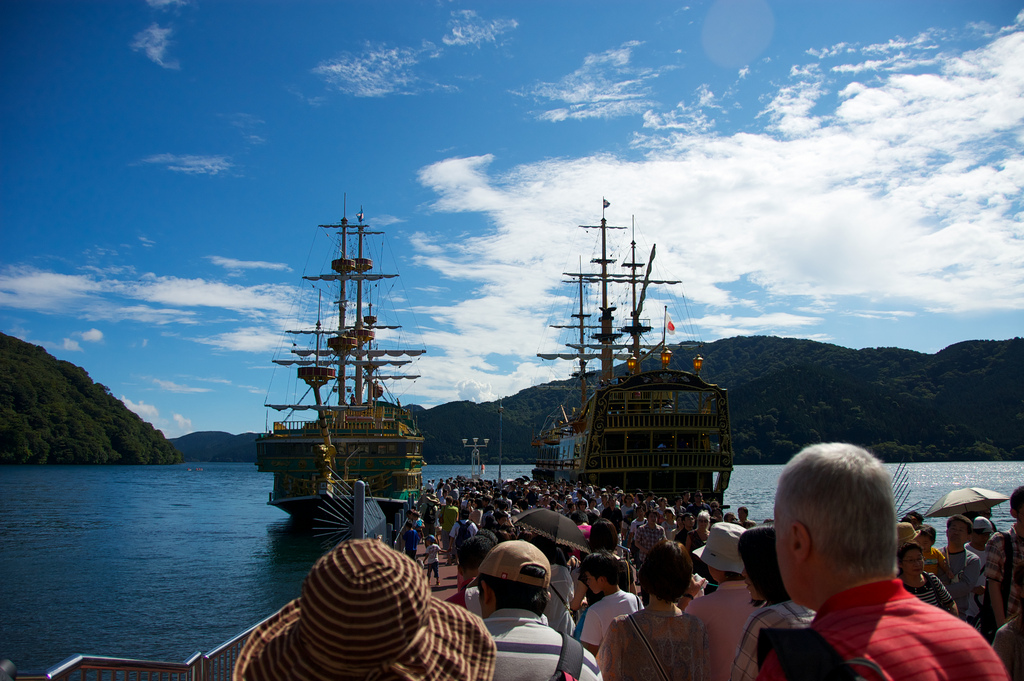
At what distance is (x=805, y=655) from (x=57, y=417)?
16912 cm

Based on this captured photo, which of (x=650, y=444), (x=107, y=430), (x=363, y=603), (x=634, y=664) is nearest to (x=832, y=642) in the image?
(x=363, y=603)

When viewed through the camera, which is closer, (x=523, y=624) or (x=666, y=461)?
(x=523, y=624)

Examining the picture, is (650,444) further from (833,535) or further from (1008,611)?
(833,535)

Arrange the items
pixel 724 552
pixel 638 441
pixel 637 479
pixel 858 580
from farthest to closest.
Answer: pixel 638 441, pixel 637 479, pixel 724 552, pixel 858 580

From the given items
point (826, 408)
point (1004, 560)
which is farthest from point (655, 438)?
point (826, 408)

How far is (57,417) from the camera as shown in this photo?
465 ft

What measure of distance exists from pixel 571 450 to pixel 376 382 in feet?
73.2

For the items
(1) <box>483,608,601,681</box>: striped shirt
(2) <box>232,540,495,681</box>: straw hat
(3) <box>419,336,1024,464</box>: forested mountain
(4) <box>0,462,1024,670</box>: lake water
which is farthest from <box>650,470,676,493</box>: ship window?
(3) <box>419,336,1024,464</box>: forested mountain

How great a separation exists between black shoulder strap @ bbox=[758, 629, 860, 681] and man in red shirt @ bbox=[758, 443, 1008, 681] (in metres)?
0.04

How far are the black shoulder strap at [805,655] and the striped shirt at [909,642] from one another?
0.05 metres

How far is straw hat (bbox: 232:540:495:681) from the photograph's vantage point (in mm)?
1673

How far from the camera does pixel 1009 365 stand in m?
124

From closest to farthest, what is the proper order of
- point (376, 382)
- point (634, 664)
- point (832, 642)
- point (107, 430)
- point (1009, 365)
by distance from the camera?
point (832, 642) → point (634, 664) → point (376, 382) → point (1009, 365) → point (107, 430)

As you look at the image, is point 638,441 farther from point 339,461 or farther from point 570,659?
point 570,659
